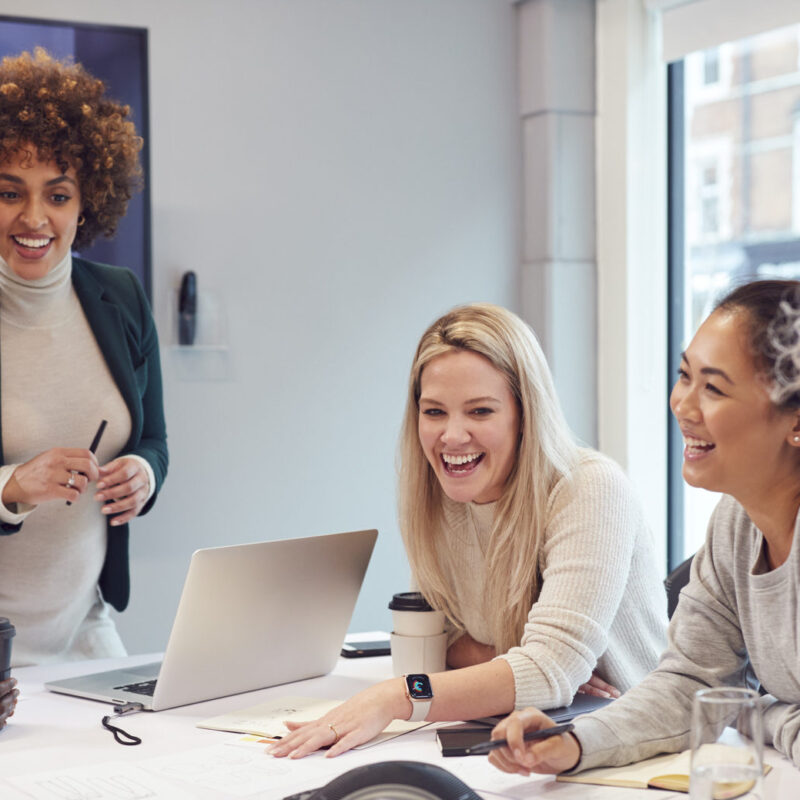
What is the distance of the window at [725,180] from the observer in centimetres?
337

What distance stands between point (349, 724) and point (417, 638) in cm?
38

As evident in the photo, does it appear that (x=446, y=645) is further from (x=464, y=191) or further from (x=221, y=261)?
(x=464, y=191)

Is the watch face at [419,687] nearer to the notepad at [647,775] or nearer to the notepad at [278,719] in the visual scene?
the notepad at [278,719]

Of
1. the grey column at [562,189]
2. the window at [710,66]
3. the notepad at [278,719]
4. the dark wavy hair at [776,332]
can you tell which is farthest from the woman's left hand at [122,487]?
the window at [710,66]

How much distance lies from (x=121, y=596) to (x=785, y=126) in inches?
92.3

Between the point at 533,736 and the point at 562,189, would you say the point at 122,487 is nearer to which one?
the point at 533,736

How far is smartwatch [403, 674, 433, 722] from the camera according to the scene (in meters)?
1.63

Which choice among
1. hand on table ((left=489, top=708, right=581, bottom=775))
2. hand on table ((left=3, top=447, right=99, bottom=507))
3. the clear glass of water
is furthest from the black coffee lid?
the clear glass of water

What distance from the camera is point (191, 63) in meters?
3.18

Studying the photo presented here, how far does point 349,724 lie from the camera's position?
157cm

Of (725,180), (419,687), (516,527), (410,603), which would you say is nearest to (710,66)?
(725,180)

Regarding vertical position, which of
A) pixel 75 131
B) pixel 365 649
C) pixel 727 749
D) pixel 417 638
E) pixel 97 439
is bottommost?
pixel 365 649

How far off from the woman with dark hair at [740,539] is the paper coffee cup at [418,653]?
17.6 inches

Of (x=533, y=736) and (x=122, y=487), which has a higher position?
(x=122, y=487)
